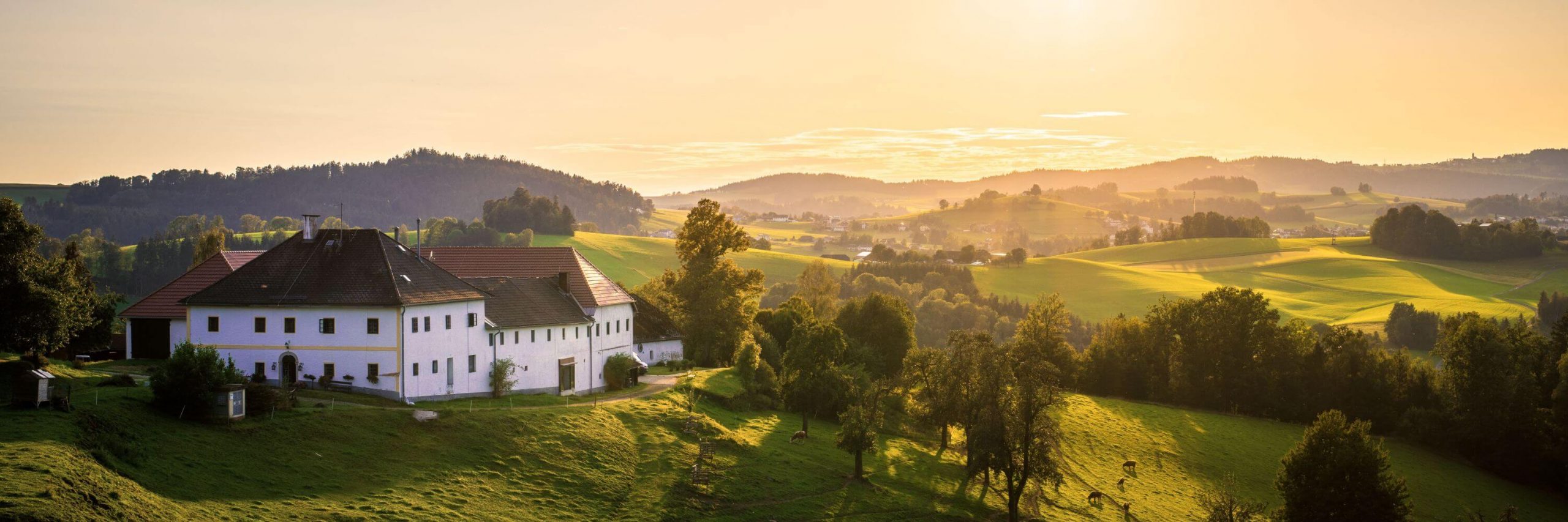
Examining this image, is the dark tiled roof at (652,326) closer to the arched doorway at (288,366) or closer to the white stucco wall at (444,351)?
the white stucco wall at (444,351)

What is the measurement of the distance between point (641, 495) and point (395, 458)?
9.65 meters

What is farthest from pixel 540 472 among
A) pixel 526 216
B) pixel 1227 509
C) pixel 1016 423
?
pixel 526 216

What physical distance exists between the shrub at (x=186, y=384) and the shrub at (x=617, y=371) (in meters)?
26.4

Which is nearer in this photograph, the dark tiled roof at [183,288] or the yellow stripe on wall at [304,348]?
the yellow stripe on wall at [304,348]

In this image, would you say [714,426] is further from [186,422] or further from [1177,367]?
[1177,367]

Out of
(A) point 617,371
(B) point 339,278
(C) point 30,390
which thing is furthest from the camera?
(A) point 617,371

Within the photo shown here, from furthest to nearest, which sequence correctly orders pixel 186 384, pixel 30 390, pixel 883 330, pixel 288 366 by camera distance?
1. pixel 883 330
2. pixel 288 366
3. pixel 186 384
4. pixel 30 390

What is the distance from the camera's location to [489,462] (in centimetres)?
4100

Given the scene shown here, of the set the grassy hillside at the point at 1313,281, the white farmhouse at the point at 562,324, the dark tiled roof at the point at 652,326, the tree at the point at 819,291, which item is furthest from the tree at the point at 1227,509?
the grassy hillside at the point at 1313,281

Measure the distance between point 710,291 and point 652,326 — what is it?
Result: 15.8 feet

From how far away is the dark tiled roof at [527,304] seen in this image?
2224 inches

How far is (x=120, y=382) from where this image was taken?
41312 millimetres

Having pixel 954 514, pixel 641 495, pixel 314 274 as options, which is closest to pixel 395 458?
pixel 641 495

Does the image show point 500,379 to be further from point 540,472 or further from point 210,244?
point 210,244
